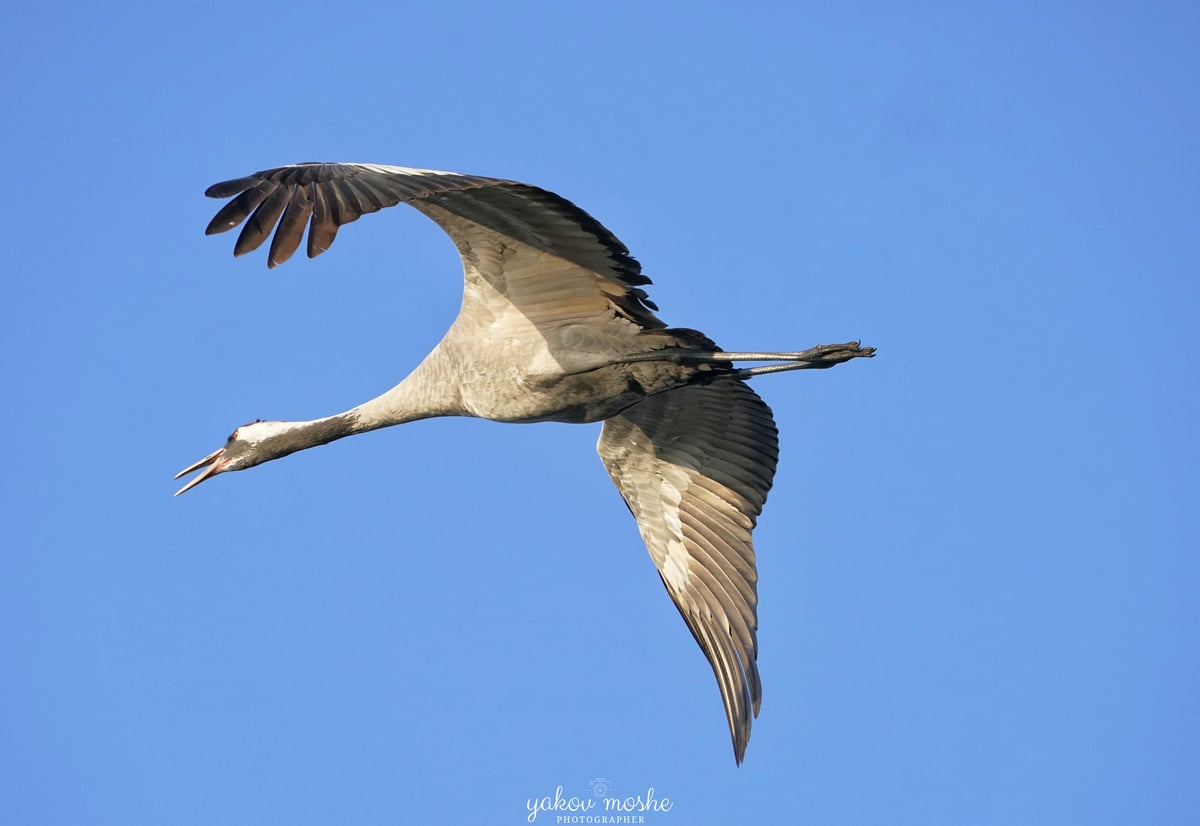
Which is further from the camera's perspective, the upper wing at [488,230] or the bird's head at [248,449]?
the bird's head at [248,449]

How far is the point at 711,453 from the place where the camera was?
1134 centimetres

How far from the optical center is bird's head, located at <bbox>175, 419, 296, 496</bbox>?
443 inches

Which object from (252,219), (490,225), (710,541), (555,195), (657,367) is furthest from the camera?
(710,541)

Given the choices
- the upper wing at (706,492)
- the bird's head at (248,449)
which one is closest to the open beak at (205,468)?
the bird's head at (248,449)

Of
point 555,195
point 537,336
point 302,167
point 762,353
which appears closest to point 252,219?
point 302,167

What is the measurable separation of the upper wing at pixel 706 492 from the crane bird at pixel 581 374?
0.01 metres

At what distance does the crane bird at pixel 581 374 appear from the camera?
7.64 metres

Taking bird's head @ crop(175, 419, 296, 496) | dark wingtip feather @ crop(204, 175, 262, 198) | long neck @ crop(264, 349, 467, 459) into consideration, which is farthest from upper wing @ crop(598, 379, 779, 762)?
dark wingtip feather @ crop(204, 175, 262, 198)

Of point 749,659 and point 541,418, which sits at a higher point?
point 541,418

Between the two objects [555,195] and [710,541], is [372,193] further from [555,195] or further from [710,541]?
[710,541]

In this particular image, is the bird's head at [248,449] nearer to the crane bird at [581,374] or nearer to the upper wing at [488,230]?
the crane bird at [581,374]

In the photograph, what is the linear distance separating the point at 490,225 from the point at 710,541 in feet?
11.4

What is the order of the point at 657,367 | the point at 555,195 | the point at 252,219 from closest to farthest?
the point at 252,219, the point at 555,195, the point at 657,367

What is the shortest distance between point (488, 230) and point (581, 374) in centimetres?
128
